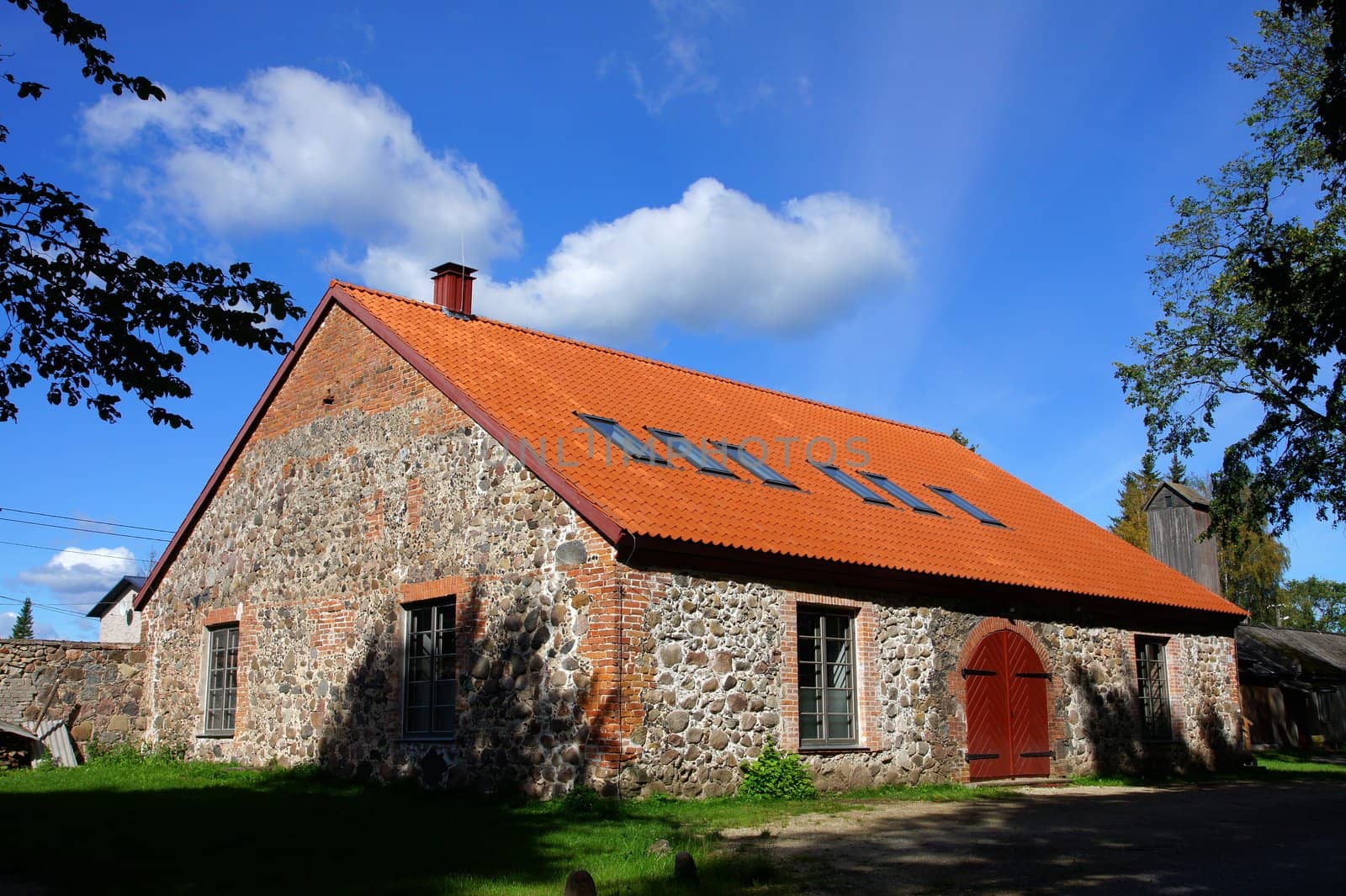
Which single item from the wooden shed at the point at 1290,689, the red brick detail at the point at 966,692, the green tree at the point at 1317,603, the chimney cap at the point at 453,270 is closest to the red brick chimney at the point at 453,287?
the chimney cap at the point at 453,270

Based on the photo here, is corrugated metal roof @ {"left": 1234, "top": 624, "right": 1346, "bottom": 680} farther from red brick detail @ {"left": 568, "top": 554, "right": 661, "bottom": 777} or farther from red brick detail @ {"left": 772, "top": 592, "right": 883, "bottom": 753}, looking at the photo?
red brick detail @ {"left": 568, "top": 554, "right": 661, "bottom": 777}

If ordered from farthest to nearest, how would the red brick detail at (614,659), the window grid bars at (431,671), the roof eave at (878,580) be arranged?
the window grid bars at (431,671) → the roof eave at (878,580) → the red brick detail at (614,659)

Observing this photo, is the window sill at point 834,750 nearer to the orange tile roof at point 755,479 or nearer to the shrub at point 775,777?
the shrub at point 775,777

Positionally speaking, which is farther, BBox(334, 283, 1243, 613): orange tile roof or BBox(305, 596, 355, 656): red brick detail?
BBox(305, 596, 355, 656): red brick detail

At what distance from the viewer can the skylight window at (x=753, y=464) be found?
602 inches

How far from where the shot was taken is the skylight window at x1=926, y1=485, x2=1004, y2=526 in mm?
18656

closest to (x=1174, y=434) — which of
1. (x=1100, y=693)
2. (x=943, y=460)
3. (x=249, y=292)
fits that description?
(x=943, y=460)

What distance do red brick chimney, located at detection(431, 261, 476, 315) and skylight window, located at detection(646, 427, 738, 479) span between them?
414 centimetres

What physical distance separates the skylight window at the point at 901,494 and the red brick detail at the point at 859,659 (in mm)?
3513

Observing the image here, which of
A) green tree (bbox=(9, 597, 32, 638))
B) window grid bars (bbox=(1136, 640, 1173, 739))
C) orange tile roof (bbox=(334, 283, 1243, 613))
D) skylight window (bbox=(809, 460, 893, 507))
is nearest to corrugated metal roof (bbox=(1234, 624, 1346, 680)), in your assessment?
orange tile roof (bbox=(334, 283, 1243, 613))

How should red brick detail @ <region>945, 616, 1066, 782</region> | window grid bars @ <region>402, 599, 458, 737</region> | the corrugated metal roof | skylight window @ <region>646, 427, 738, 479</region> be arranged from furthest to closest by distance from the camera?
the corrugated metal roof
red brick detail @ <region>945, 616, 1066, 782</region>
skylight window @ <region>646, 427, 738, 479</region>
window grid bars @ <region>402, 599, 458, 737</region>

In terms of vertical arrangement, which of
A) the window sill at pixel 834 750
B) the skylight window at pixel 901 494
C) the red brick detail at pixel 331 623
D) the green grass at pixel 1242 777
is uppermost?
the skylight window at pixel 901 494

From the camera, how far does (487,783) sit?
12586 millimetres

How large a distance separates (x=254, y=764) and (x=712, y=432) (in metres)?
8.17
